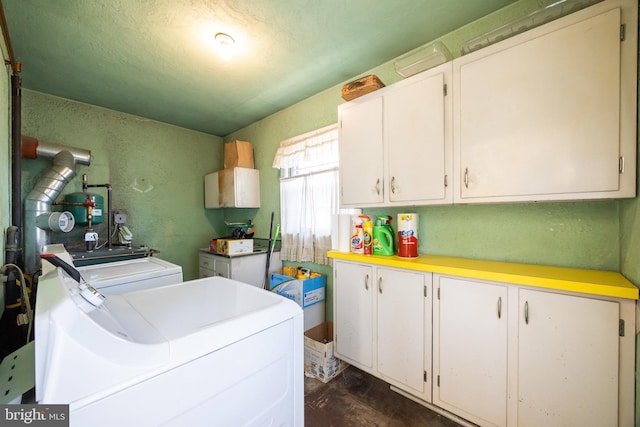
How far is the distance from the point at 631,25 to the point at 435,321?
66.7 inches

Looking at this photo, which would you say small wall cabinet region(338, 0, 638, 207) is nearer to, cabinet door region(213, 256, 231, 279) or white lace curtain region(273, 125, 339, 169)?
white lace curtain region(273, 125, 339, 169)

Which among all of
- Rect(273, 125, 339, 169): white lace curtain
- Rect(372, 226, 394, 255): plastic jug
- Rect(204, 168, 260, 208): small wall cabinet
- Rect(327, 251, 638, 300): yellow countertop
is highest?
Rect(273, 125, 339, 169): white lace curtain

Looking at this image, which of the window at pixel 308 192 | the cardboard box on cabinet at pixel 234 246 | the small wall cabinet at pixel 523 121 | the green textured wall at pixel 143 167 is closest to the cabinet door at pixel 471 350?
the small wall cabinet at pixel 523 121

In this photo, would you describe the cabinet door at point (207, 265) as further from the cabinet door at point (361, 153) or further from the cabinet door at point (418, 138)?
the cabinet door at point (418, 138)

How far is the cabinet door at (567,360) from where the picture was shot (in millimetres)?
1057

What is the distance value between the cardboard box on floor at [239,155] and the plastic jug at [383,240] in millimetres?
2196

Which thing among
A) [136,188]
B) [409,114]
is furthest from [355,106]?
[136,188]

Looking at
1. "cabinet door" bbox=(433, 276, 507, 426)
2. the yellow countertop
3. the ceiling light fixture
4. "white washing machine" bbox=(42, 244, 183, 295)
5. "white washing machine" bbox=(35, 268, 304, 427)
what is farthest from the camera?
the ceiling light fixture

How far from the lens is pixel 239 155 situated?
325 centimetres

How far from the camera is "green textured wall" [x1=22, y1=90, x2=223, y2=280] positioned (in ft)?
8.48

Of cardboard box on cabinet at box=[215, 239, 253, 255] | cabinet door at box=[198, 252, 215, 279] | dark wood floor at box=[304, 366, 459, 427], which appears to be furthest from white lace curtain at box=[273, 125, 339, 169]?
dark wood floor at box=[304, 366, 459, 427]

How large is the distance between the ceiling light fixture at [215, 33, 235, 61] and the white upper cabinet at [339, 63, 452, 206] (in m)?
0.97

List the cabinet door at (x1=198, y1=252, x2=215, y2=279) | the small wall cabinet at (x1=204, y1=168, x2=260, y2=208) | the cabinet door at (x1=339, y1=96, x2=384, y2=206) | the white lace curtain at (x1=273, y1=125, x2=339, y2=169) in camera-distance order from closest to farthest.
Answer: the cabinet door at (x1=339, y1=96, x2=384, y2=206) → the white lace curtain at (x1=273, y1=125, x2=339, y2=169) → the cabinet door at (x1=198, y1=252, x2=215, y2=279) → the small wall cabinet at (x1=204, y1=168, x2=260, y2=208)

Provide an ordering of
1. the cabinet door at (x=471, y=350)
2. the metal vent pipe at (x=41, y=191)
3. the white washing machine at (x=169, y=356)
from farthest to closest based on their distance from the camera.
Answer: the metal vent pipe at (x=41, y=191), the cabinet door at (x=471, y=350), the white washing machine at (x=169, y=356)
